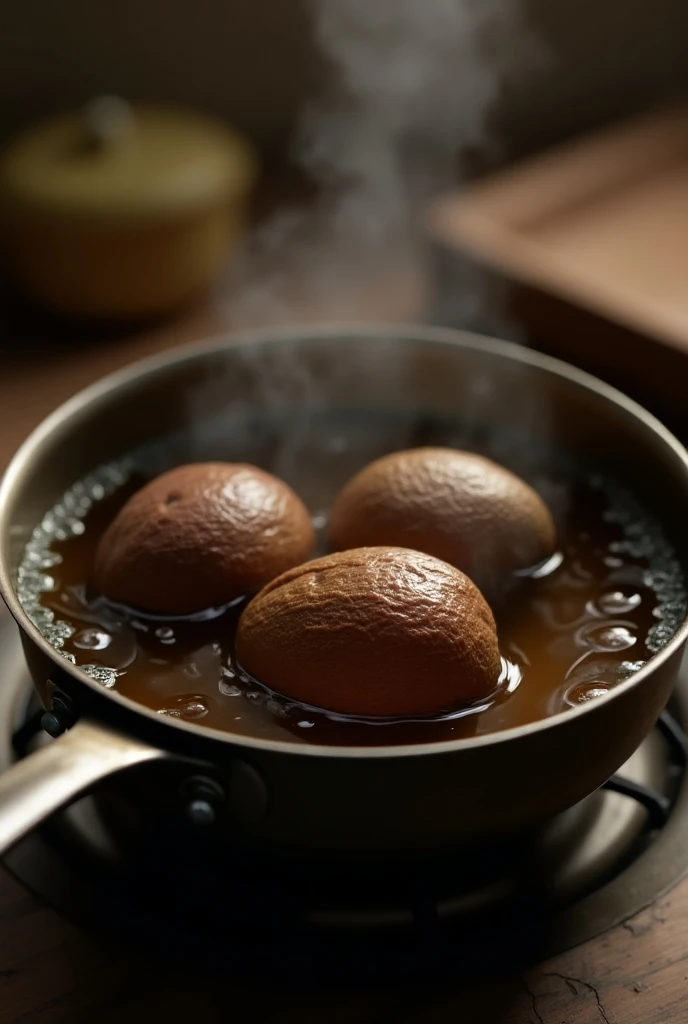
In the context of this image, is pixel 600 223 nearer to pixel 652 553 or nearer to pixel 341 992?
pixel 652 553

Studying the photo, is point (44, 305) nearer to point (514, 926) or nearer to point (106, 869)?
point (106, 869)

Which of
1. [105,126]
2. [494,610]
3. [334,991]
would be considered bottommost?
[334,991]

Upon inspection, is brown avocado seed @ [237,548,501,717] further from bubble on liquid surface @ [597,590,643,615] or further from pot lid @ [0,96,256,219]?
pot lid @ [0,96,256,219]

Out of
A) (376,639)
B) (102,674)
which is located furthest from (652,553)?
(102,674)

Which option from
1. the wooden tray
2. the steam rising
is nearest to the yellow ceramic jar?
the steam rising

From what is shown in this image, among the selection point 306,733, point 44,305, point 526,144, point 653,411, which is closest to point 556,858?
point 306,733
